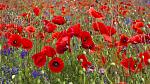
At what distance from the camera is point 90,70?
7.80ft

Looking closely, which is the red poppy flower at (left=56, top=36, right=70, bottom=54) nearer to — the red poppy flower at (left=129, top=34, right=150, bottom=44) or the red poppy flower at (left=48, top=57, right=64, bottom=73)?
A: the red poppy flower at (left=48, top=57, right=64, bottom=73)

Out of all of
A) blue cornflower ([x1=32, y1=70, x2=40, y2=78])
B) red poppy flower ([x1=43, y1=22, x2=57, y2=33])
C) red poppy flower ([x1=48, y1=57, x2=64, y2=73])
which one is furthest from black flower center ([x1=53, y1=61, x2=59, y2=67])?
red poppy flower ([x1=43, y1=22, x2=57, y2=33])

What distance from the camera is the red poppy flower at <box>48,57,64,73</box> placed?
2.27 metres

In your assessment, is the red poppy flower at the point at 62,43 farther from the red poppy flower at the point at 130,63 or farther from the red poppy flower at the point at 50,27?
the red poppy flower at the point at 50,27

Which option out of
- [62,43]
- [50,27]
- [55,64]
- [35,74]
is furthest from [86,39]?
[50,27]

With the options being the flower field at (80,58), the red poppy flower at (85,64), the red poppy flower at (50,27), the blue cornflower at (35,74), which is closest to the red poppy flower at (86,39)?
the flower field at (80,58)

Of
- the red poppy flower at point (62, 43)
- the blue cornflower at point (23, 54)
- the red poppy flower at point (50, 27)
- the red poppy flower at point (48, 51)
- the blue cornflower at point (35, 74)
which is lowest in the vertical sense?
the blue cornflower at point (23, 54)

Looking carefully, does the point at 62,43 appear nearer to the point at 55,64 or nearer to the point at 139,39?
the point at 55,64

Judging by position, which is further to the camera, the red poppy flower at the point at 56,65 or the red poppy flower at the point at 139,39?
the red poppy flower at the point at 56,65

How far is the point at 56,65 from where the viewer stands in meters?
2.29

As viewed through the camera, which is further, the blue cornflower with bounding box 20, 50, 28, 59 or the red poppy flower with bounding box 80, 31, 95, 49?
the blue cornflower with bounding box 20, 50, 28, 59

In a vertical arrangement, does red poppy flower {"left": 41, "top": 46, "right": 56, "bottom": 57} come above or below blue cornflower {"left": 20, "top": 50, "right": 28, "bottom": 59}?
above

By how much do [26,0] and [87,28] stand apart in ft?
12.1

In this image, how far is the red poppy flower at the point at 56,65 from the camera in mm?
2273
